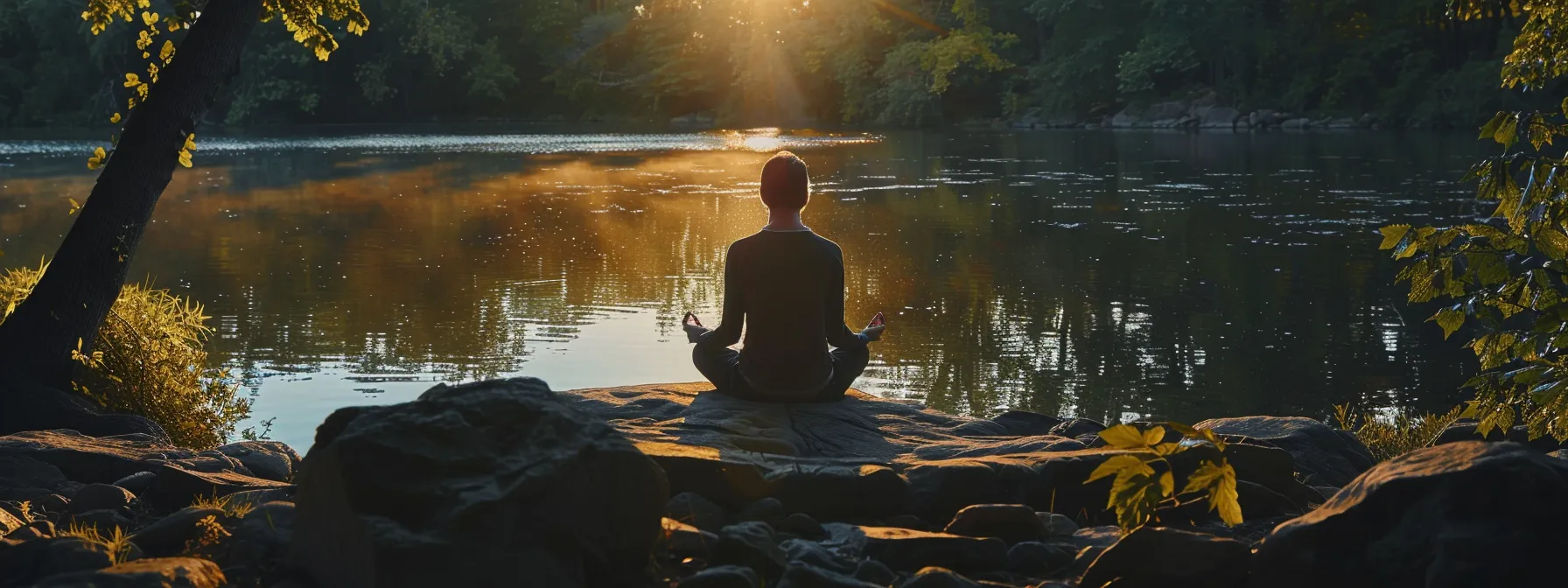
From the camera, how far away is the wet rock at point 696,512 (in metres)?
4.72

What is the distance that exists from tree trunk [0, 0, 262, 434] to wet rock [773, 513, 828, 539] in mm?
4190

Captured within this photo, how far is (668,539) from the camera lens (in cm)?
439

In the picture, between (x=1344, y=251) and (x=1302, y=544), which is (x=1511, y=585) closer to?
(x=1302, y=544)

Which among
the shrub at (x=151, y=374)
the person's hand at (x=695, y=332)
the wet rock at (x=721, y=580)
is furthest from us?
the shrub at (x=151, y=374)

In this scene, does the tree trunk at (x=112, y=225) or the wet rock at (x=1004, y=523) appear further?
the tree trunk at (x=112, y=225)

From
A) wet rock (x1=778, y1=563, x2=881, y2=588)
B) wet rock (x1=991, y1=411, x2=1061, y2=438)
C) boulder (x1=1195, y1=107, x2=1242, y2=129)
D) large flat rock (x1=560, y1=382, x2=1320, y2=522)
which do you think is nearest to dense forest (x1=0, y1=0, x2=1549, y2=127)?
boulder (x1=1195, y1=107, x2=1242, y2=129)

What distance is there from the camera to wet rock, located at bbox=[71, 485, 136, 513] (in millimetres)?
4910

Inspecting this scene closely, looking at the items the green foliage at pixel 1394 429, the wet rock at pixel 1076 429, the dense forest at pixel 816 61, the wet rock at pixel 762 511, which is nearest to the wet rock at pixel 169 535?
the wet rock at pixel 762 511

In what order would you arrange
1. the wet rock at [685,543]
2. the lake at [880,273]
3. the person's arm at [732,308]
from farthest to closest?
the lake at [880,273] < the person's arm at [732,308] < the wet rock at [685,543]

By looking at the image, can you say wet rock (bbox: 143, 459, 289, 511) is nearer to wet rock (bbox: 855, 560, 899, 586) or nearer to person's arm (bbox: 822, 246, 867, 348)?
wet rock (bbox: 855, 560, 899, 586)

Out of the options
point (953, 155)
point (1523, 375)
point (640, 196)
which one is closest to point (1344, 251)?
point (640, 196)

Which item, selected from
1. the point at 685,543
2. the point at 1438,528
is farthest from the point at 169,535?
the point at 1438,528

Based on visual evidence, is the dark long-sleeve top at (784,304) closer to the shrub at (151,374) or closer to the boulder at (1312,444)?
the boulder at (1312,444)

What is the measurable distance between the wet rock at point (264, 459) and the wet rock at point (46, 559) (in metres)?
2.17
